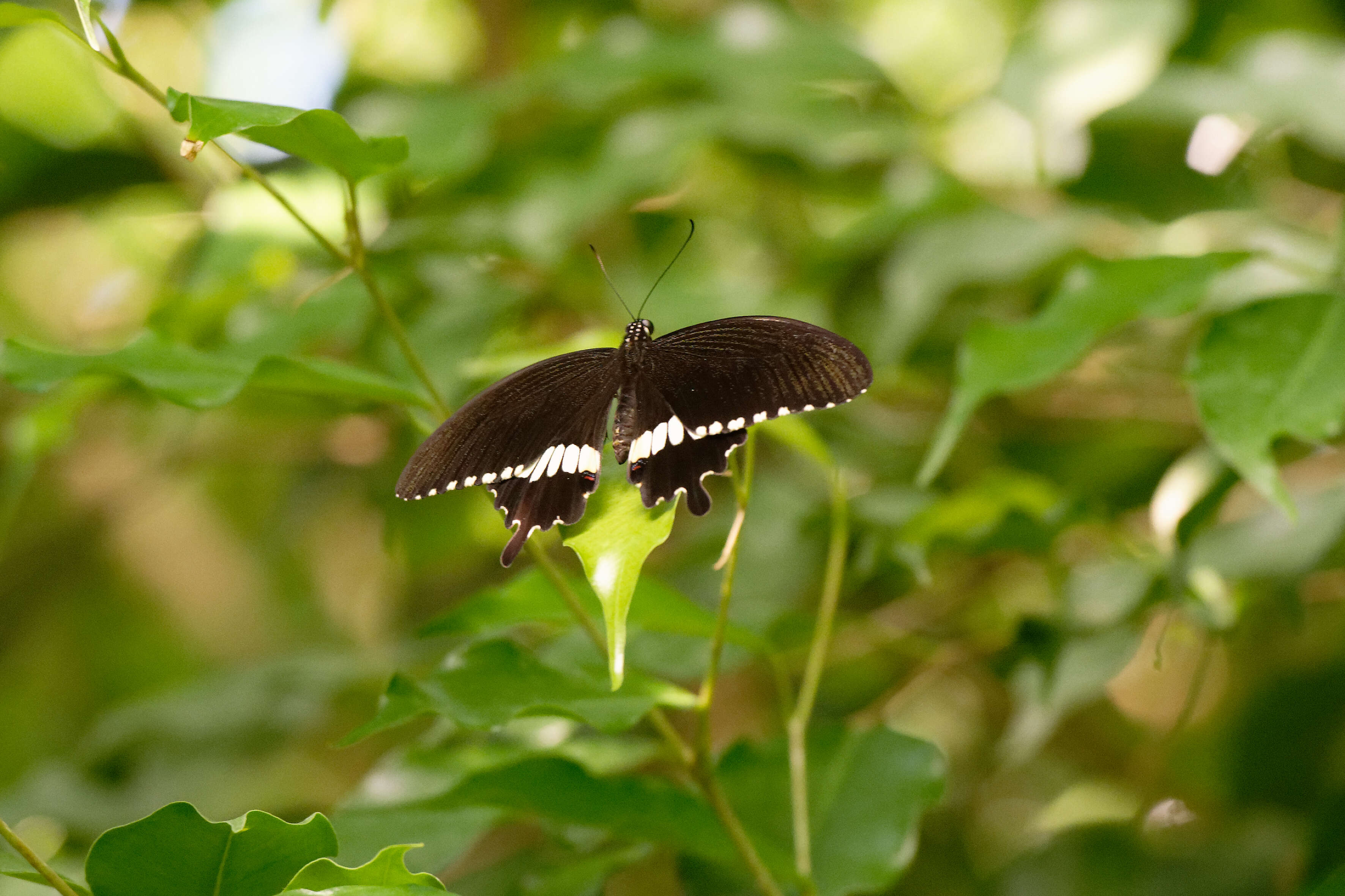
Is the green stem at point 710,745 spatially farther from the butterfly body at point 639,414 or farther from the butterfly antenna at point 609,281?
the butterfly antenna at point 609,281

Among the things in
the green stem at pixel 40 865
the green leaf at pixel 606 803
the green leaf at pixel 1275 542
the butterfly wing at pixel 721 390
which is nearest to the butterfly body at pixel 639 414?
the butterfly wing at pixel 721 390

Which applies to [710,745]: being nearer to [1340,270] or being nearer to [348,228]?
[348,228]

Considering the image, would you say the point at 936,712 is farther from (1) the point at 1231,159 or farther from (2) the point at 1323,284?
(2) the point at 1323,284

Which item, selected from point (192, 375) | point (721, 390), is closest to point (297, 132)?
point (192, 375)

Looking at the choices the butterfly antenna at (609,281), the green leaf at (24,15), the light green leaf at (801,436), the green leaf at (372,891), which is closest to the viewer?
the green leaf at (372,891)

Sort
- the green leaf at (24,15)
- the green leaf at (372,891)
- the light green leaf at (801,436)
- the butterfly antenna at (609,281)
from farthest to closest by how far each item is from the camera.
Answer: the light green leaf at (801,436) → the butterfly antenna at (609,281) → the green leaf at (24,15) → the green leaf at (372,891)

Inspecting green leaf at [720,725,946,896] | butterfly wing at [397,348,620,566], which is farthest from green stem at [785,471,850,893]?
butterfly wing at [397,348,620,566]
